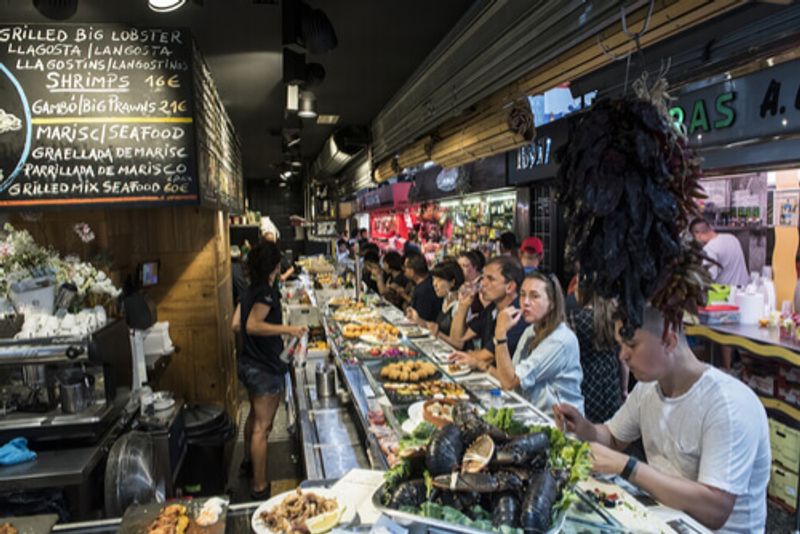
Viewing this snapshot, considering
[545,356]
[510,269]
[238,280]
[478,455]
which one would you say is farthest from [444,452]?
[238,280]

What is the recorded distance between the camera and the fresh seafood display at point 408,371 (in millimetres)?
3641

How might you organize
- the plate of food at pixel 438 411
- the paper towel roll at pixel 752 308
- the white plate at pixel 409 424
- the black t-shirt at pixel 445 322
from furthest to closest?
the black t-shirt at pixel 445 322 → the paper towel roll at pixel 752 308 → the white plate at pixel 409 424 → the plate of food at pixel 438 411

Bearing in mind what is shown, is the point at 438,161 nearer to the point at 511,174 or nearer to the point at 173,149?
the point at 511,174

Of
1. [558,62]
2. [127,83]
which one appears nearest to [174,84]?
[127,83]

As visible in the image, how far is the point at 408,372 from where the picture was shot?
146 inches

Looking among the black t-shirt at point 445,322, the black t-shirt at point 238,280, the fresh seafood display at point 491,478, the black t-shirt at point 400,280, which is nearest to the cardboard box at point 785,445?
the black t-shirt at point 445,322

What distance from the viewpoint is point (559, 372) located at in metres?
3.47

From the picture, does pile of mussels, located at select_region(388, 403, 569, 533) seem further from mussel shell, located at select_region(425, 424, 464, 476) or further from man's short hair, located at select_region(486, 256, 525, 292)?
man's short hair, located at select_region(486, 256, 525, 292)

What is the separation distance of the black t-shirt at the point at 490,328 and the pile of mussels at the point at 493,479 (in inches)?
92.6

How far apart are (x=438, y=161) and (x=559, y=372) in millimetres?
4175

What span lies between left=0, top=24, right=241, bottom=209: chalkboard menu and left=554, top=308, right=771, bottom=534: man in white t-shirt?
11.8ft

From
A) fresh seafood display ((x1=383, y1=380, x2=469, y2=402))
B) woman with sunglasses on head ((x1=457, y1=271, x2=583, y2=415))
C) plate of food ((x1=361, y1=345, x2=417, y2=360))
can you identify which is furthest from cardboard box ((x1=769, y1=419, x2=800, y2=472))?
plate of food ((x1=361, y1=345, x2=417, y2=360))

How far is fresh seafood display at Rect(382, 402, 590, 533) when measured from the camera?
1581 millimetres

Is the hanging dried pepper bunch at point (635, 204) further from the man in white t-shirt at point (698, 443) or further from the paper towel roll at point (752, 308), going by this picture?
the paper towel roll at point (752, 308)
